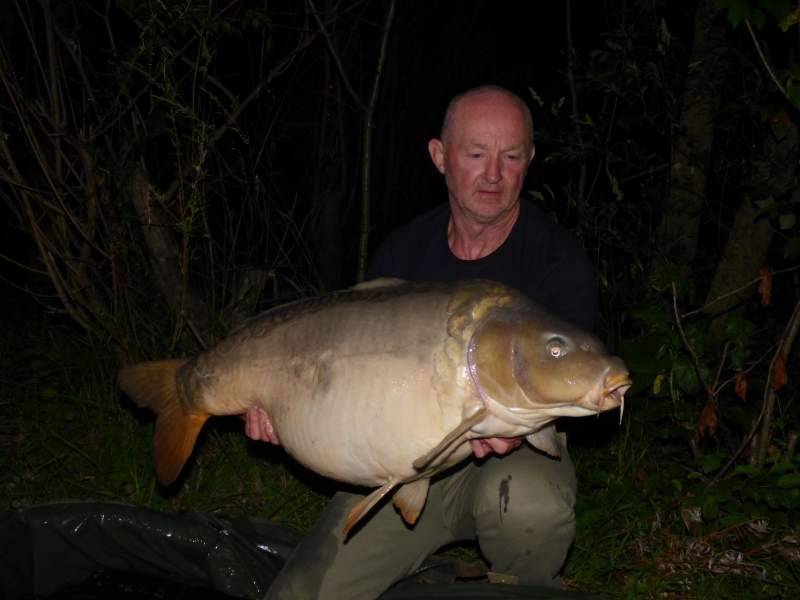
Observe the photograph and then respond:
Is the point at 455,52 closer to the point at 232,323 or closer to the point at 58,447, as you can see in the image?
the point at 232,323

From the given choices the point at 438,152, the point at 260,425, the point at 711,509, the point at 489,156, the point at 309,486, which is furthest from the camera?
the point at 309,486

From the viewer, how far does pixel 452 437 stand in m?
1.65

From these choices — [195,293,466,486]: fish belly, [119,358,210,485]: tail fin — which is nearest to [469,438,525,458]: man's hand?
[195,293,466,486]: fish belly

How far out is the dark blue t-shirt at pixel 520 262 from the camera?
86.3 inches

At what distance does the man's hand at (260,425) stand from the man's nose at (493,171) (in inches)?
34.3

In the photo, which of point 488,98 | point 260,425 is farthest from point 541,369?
point 488,98

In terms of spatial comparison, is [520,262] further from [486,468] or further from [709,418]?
[709,418]

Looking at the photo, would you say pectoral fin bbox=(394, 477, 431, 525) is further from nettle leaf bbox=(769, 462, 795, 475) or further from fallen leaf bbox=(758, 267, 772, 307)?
fallen leaf bbox=(758, 267, 772, 307)

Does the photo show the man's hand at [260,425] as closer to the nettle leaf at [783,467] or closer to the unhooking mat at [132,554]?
the unhooking mat at [132,554]

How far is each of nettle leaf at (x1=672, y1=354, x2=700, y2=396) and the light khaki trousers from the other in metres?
0.61

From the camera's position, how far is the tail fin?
2176mm

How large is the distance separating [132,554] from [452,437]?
131 cm

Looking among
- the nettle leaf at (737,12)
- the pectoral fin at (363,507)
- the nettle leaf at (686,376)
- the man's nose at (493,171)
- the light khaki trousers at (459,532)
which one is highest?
the nettle leaf at (737,12)

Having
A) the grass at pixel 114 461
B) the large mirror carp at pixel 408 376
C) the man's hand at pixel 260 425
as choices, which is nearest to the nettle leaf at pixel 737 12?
the large mirror carp at pixel 408 376
